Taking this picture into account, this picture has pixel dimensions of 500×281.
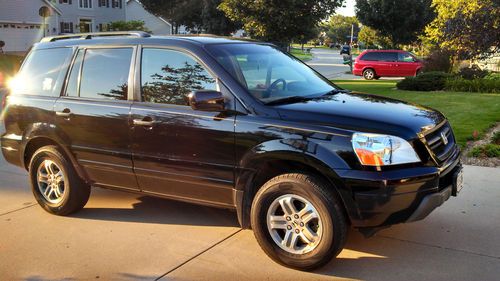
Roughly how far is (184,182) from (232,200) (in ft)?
1.58

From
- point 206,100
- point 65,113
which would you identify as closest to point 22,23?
point 65,113

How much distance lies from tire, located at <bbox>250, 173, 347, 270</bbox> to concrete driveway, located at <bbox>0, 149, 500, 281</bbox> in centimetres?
14

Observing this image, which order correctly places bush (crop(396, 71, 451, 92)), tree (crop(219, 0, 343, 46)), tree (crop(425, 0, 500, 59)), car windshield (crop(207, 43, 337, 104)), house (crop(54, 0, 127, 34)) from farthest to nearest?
1. house (crop(54, 0, 127, 34))
2. tree (crop(219, 0, 343, 46))
3. bush (crop(396, 71, 451, 92))
4. tree (crop(425, 0, 500, 59))
5. car windshield (crop(207, 43, 337, 104))

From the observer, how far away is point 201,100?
4.12m

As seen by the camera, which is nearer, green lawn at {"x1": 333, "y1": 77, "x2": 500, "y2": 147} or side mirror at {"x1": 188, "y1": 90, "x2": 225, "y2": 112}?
side mirror at {"x1": 188, "y1": 90, "x2": 225, "y2": 112}

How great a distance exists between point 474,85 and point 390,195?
13.9 m

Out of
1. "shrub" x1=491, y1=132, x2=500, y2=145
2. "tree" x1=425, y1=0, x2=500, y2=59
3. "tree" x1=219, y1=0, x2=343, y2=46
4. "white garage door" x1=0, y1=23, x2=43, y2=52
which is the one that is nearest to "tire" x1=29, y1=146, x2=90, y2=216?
"shrub" x1=491, y1=132, x2=500, y2=145

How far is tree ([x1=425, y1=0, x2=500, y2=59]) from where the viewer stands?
1554 cm

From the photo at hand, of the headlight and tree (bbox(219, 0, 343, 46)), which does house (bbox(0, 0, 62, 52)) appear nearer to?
tree (bbox(219, 0, 343, 46))

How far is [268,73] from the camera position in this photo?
15.9 ft

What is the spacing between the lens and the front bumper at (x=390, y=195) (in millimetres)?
3703

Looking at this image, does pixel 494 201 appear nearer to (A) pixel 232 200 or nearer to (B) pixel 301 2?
(A) pixel 232 200

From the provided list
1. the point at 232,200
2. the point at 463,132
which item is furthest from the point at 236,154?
the point at 463,132

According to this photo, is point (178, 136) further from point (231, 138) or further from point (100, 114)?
point (100, 114)
